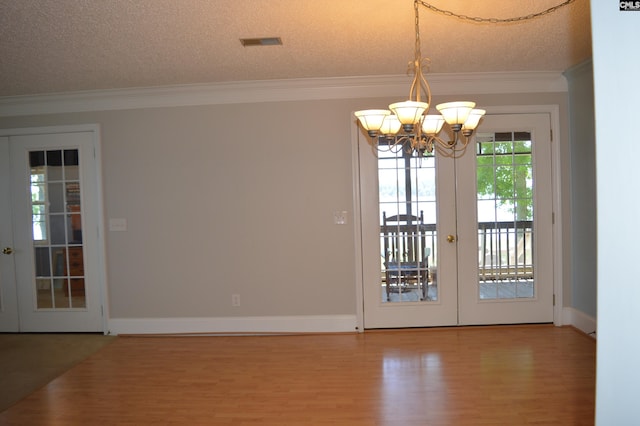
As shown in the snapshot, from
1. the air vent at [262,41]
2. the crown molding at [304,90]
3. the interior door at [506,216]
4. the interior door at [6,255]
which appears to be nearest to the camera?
the air vent at [262,41]

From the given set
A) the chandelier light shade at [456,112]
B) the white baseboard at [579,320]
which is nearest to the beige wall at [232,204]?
the white baseboard at [579,320]

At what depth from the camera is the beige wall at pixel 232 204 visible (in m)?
4.66

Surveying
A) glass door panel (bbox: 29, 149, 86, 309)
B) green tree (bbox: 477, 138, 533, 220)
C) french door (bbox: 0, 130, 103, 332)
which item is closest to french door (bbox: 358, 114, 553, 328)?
green tree (bbox: 477, 138, 533, 220)

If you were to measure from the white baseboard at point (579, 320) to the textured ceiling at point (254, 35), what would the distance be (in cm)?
240

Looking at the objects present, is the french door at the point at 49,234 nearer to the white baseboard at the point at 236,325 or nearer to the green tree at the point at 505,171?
the white baseboard at the point at 236,325

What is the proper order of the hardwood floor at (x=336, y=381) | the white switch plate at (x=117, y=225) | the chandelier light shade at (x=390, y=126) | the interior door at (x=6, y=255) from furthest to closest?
1. the interior door at (x=6, y=255)
2. the white switch plate at (x=117, y=225)
3. the hardwood floor at (x=336, y=381)
4. the chandelier light shade at (x=390, y=126)

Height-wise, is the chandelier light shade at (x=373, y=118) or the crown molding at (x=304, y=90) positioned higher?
the crown molding at (x=304, y=90)

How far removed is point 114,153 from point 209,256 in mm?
1494

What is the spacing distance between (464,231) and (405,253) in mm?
636

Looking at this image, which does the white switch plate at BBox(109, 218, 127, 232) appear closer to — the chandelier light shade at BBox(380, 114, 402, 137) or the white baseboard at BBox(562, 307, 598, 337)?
the chandelier light shade at BBox(380, 114, 402, 137)

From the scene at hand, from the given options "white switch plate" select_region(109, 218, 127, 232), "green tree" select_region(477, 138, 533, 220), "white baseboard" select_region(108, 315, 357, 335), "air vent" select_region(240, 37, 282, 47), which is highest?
"air vent" select_region(240, 37, 282, 47)

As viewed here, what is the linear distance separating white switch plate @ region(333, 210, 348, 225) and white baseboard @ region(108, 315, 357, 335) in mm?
974

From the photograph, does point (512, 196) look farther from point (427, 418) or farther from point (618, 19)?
point (618, 19)

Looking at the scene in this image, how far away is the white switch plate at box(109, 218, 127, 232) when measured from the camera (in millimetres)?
4851
